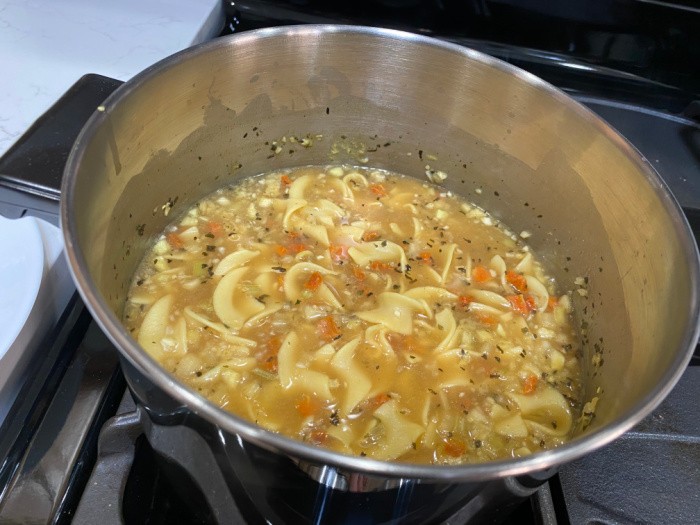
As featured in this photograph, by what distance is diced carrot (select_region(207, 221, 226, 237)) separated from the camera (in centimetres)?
237

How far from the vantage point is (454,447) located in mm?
1784

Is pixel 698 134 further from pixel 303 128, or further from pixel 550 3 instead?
pixel 303 128

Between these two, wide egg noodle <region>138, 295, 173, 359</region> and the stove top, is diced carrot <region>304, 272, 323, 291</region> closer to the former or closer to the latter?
wide egg noodle <region>138, 295, 173, 359</region>

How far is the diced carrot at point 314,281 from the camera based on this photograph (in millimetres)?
2189

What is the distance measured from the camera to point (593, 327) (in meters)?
2.19

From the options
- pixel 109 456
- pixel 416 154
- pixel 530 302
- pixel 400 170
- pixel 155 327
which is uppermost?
pixel 416 154

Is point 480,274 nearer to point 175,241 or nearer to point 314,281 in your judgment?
point 314,281

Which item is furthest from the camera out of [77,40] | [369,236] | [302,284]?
[77,40]

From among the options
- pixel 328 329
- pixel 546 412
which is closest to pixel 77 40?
pixel 328 329

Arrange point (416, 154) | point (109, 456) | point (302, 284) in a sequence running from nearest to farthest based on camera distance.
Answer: point (109, 456)
point (302, 284)
point (416, 154)

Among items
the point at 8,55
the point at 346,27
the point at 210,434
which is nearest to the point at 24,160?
the point at 8,55

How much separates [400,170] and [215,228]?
0.88 m

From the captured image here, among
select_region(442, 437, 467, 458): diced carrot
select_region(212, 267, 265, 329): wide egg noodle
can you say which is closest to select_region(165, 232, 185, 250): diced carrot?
select_region(212, 267, 265, 329): wide egg noodle

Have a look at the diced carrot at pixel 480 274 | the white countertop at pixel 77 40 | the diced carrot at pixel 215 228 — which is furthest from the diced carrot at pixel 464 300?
the white countertop at pixel 77 40
